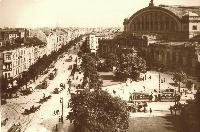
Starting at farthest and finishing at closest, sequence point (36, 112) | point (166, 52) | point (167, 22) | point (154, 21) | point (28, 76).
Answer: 1. point (154, 21)
2. point (167, 22)
3. point (166, 52)
4. point (28, 76)
5. point (36, 112)

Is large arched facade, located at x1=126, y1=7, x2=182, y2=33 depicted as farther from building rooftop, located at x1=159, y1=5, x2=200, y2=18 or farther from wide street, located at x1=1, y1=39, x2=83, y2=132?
wide street, located at x1=1, y1=39, x2=83, y2=132

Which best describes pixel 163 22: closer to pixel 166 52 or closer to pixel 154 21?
pixel 154 21

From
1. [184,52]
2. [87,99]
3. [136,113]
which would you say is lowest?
[136,113]

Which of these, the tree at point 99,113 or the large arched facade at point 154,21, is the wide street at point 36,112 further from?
the large arched facade at point 154,21

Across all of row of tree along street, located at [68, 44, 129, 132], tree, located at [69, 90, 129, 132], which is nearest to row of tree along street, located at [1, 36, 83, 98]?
row of tree along street, located at [68, 44, 129, 132]

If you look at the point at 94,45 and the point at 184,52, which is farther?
the point at 94,45

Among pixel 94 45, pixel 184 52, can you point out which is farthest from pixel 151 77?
pixel 94 45

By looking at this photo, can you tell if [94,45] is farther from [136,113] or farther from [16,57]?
[136,113]

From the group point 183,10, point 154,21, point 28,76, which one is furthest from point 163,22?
point 28,76
